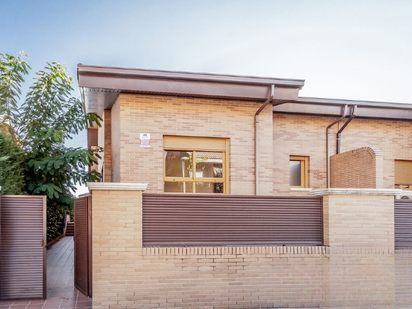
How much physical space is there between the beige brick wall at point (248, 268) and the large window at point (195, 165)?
3.28 m

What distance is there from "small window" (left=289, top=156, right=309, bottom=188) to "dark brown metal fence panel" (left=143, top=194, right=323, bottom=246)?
4.70 meters

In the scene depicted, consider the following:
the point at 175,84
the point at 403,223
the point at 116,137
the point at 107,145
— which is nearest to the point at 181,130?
the point at 175,84

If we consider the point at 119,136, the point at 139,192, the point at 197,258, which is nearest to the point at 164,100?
the point at 119,136

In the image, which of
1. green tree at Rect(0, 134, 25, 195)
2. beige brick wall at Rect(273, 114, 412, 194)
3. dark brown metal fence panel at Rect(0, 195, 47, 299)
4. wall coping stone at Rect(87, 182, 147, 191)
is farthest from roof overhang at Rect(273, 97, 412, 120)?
dark brown metal fence panel at Rect(0, 195, 47, 299)

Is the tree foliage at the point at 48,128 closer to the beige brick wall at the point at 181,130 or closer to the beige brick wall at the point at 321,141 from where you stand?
the beige brick wall at the point at 181,130

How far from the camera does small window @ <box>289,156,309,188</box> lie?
41.5ft

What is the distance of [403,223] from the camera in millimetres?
8258

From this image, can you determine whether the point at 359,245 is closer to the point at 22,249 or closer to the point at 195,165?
the point at 195,165

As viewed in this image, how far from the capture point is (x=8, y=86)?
11.0 m

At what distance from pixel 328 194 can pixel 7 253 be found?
6.10 metres

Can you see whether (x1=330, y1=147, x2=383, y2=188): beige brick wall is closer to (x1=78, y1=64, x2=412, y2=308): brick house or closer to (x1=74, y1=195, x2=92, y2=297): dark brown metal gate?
(x1=78, y1=64, x2=412, y2=308): brick house

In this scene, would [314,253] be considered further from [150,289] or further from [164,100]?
[164,100]

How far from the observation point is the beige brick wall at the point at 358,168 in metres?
10.5

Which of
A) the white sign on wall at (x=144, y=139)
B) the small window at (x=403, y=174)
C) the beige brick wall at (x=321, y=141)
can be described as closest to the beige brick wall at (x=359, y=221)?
the beige brick wall at (x=321, y=141)
